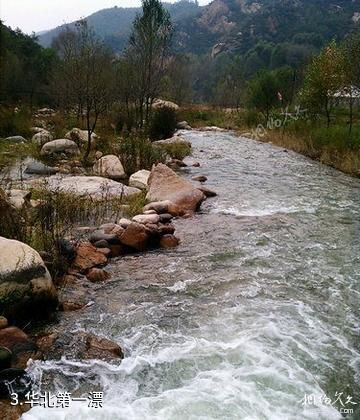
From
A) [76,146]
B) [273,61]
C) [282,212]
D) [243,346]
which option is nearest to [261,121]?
[76,146]

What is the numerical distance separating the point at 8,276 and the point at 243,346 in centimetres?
294

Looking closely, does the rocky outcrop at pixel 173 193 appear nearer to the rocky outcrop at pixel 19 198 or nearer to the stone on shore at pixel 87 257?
the rocky outcrop at pixel 19 198

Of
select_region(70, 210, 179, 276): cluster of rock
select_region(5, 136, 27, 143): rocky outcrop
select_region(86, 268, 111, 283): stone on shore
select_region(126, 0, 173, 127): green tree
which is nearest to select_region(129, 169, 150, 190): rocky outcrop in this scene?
select_region(70, 210, 179, 276): cluster of rock

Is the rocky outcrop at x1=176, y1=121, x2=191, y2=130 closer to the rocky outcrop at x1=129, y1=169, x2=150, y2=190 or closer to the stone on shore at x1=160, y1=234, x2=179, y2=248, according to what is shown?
the rocky outcrop at x1=129, y1=169, x2=150, y2=190

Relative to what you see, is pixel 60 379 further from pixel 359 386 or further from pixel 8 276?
pixel 359 386

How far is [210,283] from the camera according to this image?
701 centimetres

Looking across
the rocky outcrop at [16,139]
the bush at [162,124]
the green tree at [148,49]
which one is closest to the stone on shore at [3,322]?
the rocky outcrop at [16,139]

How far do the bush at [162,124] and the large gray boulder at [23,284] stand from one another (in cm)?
1859

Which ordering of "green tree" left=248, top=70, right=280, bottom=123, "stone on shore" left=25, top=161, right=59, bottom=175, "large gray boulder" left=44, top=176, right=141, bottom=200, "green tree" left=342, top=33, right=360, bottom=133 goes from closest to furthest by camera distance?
"large gray boulder" left=44, top=176, right=141, bottom=200
"stone on shore" left=25, top=161, right=59, bottom=175
"green tree" left=342, top=33, right=360, bottom=133
"green tree" left=248, top=70, right=280, bottom=123

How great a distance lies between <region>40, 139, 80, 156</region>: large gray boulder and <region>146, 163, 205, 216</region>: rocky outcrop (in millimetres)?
7400

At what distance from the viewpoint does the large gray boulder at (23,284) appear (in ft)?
17.3

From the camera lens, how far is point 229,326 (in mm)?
5707

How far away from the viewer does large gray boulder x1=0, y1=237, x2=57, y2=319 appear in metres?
5.27

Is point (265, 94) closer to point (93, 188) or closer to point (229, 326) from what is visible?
point (93, 188)
